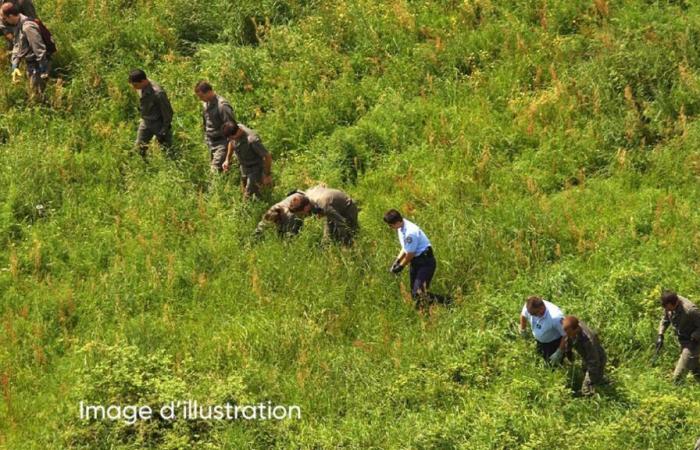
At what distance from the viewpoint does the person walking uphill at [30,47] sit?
15.0 metres

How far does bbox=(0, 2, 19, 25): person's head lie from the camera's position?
1502cm

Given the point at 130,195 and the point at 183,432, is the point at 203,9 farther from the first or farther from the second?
the point at 183,432

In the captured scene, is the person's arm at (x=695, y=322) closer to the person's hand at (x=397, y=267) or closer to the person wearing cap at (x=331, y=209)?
the person's hand at (x=397, y=267)

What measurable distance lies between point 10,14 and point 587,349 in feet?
32.3

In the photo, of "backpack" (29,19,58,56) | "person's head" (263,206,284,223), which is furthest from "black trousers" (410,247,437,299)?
"backpack" (29,19,58,56)

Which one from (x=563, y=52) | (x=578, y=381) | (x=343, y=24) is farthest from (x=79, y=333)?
(x=563, y=52)

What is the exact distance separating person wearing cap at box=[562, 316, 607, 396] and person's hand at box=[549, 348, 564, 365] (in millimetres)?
157

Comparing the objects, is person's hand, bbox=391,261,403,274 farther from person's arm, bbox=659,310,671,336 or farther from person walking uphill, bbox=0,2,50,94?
person walking uphill, bbox=0,2,50,94

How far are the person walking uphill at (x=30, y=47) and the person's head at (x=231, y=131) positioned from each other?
3.94 meters

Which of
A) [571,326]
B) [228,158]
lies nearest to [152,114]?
[228,158]

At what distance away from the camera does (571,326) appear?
34.1 ft

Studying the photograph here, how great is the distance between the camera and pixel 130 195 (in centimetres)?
1377

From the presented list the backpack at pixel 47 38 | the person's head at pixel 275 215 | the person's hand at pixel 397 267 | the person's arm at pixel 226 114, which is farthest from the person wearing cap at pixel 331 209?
the backpack at pixel 47 38

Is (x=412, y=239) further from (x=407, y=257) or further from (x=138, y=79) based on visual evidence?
(x=138, y=79)
